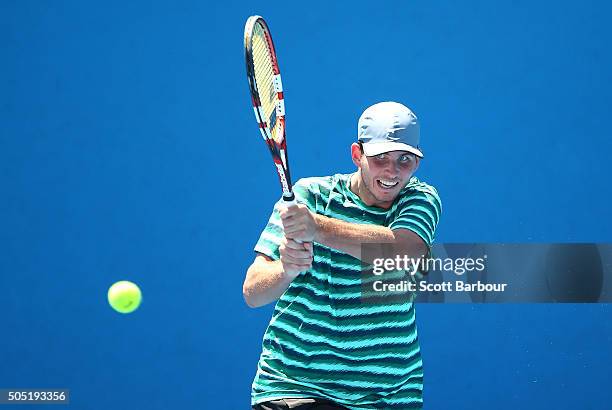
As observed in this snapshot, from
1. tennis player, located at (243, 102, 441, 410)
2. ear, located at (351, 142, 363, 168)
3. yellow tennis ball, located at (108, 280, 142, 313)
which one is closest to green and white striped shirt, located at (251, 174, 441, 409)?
tennis player, located at (243, 102, 441, 410)

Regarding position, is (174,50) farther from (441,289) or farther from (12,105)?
(441,289)

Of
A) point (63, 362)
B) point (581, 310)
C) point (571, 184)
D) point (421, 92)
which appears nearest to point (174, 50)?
point (421, 92)

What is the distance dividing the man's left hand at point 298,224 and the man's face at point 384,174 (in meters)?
0.26

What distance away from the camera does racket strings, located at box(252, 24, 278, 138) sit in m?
2.80

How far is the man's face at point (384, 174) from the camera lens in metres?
2.66

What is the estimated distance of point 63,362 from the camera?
4.82 meters

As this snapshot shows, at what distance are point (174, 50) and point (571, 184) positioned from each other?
1816 mm

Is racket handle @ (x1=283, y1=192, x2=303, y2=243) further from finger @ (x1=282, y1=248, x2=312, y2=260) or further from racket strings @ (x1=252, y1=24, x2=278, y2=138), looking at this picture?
racket strings @ (x1=252, y1=24, x2=278, y2=138)

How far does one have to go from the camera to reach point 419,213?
2680mm

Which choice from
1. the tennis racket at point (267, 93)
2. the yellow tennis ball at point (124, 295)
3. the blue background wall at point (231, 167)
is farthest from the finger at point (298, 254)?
the yellow tennis ball at point (124, 295)

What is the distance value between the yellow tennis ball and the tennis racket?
1.90 m

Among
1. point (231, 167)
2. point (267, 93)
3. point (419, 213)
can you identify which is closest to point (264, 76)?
point (267, 93)

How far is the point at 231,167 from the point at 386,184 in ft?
6.77

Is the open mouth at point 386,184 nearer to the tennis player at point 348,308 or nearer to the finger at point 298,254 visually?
the tennis player at point 348,308
